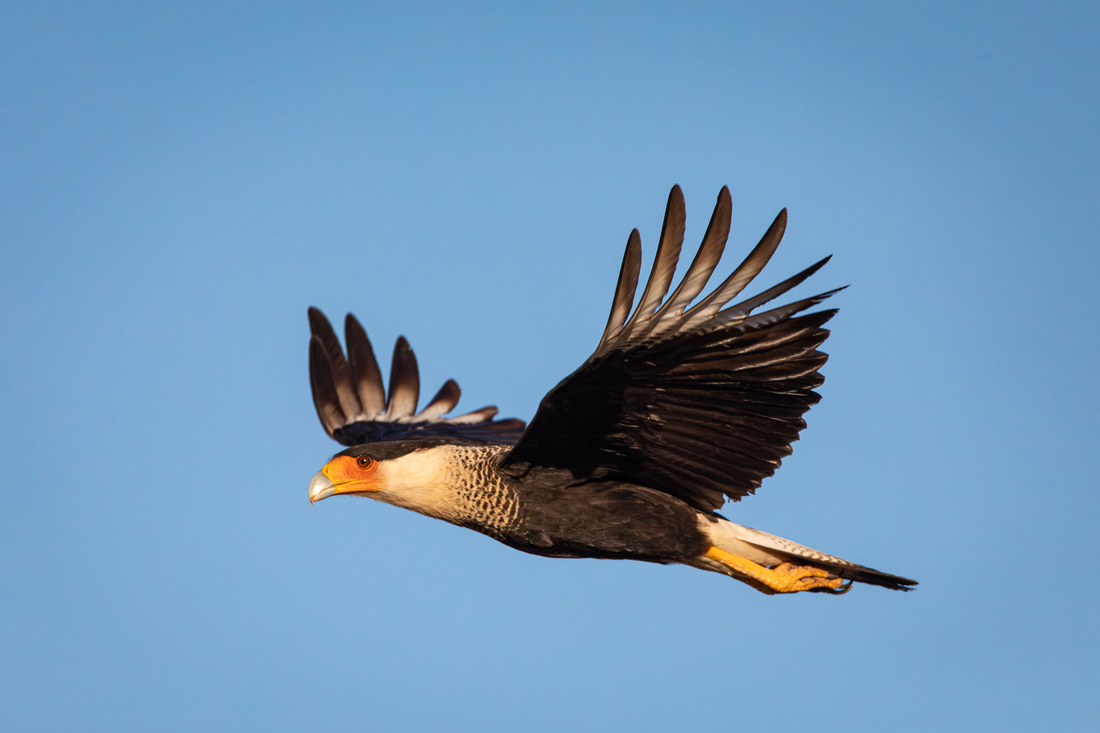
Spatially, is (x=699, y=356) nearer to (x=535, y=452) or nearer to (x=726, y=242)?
(x=726, y=242)

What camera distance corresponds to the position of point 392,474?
7.39 metres

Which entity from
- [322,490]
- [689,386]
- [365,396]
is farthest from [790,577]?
[365,396]

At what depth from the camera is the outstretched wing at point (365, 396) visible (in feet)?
34.4

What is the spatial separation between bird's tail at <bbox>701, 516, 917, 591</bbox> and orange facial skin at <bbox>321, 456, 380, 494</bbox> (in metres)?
2.36

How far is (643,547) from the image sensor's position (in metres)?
7.18

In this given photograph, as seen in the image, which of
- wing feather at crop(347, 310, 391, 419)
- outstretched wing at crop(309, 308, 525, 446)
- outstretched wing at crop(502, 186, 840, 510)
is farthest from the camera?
wing feather at crop(347, 310, 391, 419)

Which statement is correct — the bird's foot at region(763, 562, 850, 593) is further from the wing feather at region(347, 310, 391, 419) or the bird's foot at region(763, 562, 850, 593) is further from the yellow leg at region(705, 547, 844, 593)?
the wing feather at region(347, 310, 391, 419)

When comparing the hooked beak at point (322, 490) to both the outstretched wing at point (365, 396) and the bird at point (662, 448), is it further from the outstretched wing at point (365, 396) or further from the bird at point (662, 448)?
the outstretched wing at point (365, 396)

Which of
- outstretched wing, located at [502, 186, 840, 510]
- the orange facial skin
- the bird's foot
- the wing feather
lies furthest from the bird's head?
the wing feather

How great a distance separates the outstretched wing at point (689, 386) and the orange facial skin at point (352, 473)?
1.08 m

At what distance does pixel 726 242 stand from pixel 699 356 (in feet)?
2.34

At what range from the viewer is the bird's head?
7285 millimetres

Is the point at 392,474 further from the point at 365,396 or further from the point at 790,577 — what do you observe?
the point at 365,396

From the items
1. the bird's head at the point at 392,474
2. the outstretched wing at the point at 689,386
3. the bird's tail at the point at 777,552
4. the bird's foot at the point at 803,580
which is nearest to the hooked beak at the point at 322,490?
the bird's head at the point at 392,474
